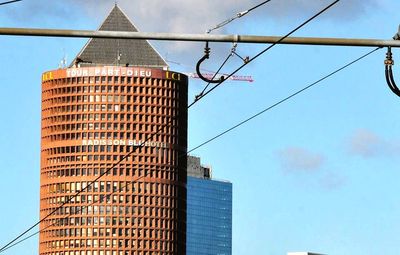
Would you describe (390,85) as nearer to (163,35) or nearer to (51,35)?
(163,35)

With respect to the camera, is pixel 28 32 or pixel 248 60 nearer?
pixel 28 32

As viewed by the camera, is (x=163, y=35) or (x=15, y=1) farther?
(x=15, y=1)

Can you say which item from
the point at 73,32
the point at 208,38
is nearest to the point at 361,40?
the point at 208,38

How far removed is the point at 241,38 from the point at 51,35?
19.9ft

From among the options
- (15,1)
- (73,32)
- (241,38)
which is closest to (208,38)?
(241,38)

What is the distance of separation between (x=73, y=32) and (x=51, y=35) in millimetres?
736

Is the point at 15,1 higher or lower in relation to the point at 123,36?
higher

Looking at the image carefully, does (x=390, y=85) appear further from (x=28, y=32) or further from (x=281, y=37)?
(x=28, y=32)

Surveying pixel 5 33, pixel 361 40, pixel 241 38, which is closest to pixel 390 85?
pixel 361 40

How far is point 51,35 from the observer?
50531 millimetres

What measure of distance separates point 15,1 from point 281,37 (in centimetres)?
1536

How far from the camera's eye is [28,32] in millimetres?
50625

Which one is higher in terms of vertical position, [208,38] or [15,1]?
[15,1]

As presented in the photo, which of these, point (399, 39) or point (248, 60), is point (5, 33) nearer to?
point (399, 39)
